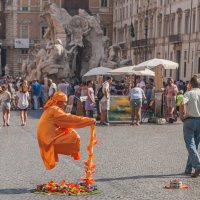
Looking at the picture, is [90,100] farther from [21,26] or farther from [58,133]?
[21,26]

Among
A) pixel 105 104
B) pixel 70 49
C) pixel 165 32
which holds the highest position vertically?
pixel 165 32

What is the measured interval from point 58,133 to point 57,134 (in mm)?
21

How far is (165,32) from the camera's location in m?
48.3

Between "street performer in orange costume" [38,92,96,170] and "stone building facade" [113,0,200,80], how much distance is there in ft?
112

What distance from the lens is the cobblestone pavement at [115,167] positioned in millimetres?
7105

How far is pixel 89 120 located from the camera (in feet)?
23.1

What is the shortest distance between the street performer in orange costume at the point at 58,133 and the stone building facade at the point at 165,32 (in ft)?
112

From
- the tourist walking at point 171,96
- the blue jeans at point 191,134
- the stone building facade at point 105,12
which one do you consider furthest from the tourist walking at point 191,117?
the stone building facade at point 105,12

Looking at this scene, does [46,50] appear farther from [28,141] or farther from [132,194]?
[132,194]

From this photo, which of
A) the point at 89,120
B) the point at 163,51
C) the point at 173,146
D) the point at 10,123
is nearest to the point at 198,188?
the point at 89,120

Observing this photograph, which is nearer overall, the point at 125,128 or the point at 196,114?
the point at 196,114

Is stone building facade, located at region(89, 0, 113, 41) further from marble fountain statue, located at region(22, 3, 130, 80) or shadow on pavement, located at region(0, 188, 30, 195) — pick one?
shadow on pavement, located at region(0, 188, 30, 195)

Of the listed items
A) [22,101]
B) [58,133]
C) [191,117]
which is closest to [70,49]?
[22,101]

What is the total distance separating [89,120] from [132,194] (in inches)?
44.3
